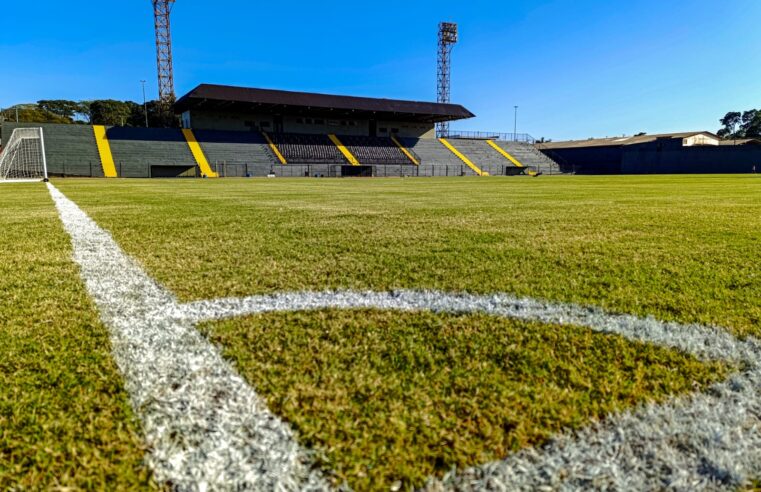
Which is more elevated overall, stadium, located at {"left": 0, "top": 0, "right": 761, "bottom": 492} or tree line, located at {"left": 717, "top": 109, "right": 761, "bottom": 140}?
tree line, located at {"left": 717, "top": 109, "right": 761, "bottom": 140}

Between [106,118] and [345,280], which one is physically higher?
[106,118]

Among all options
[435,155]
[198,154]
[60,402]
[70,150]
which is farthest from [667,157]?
[60,402]

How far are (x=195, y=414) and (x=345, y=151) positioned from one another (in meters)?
38.8

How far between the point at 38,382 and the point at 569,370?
1505mm

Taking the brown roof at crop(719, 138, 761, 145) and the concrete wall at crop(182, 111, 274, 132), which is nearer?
the concrete wall at crop(182, 111, 274, 132)

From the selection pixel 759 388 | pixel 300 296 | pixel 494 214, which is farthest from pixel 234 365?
pixel 494 214

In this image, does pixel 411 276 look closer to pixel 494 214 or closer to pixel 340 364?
pixel 340 364

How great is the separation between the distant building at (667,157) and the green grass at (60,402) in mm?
47688

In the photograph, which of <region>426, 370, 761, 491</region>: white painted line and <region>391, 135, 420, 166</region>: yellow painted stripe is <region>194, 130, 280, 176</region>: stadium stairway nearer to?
<region>391, 135, 420, 166</region>: yellow painted stripe

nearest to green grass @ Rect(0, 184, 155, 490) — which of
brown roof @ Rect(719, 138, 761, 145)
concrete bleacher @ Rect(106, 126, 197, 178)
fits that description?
concrete bleacher @ Rect(106, 126, 197, 178)

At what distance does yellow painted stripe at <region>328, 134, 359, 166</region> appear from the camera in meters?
37.3

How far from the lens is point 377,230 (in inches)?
171

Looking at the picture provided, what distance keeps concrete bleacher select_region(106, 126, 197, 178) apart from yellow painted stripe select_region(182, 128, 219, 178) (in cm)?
29

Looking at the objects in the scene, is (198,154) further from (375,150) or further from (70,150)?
(375,150)
